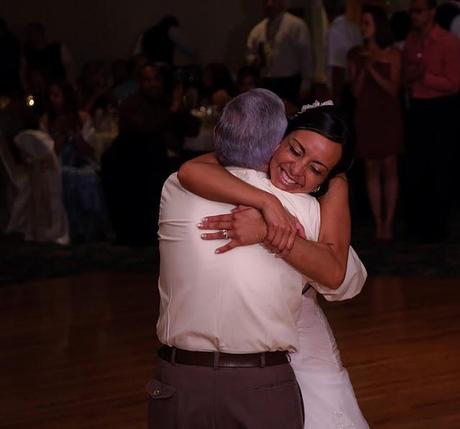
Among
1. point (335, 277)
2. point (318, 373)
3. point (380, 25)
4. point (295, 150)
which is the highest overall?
point (295, 150)

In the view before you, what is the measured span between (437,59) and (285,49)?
235 centimetres

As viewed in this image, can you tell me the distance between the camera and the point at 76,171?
8.55 metres

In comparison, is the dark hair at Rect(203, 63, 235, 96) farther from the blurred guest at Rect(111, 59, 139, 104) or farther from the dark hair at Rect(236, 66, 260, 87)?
the blurred guest at Rect(111, 59, 139, 104)

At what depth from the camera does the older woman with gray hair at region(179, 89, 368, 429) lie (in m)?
2.32

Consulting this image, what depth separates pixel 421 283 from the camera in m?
6.45

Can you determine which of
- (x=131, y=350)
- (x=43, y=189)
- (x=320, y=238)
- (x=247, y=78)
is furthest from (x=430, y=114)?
(x=320, y=238)

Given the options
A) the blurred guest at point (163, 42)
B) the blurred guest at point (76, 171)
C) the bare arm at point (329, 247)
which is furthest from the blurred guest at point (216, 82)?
the bare arm at point (329, 247)

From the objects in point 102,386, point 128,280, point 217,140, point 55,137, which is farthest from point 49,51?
point 217,140

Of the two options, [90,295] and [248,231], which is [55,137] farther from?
[248,231]

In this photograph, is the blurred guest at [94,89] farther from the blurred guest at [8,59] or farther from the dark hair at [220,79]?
the blurred guest at [8,59]

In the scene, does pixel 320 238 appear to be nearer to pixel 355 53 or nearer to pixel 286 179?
pixel 286 179

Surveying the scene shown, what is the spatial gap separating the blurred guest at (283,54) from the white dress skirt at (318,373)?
6816mm

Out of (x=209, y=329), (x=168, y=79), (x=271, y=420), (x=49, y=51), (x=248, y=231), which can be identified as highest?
(x=248, y=231)

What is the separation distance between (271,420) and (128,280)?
4.68 meters
